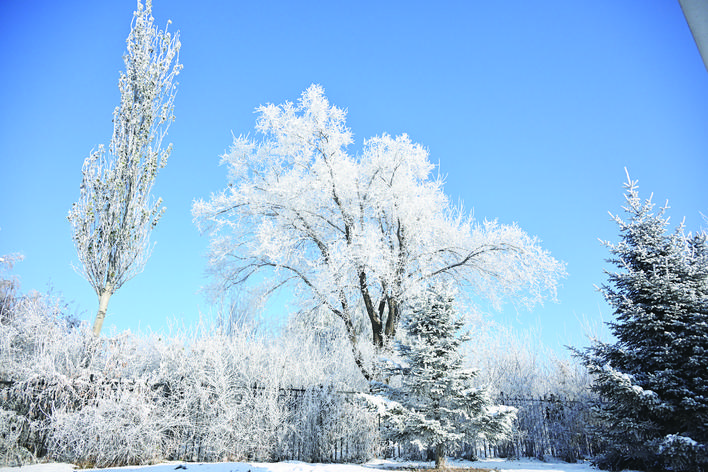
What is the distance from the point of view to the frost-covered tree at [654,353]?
7.62 meters

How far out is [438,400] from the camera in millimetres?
8180

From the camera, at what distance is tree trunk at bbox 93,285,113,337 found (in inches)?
400

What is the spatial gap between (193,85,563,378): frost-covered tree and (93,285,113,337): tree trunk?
4.56 metres

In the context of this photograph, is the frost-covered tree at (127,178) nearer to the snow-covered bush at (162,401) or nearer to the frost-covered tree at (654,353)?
the snow-covered bush at (162,401)

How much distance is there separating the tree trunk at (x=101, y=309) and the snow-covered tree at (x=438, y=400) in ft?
21.9

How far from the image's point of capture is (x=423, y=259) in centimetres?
1478

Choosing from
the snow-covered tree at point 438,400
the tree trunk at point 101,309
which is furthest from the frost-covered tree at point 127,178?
the snow-covered tree at point 438,400

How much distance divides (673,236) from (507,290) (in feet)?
21.9

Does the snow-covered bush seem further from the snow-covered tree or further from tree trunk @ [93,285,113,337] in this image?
the snow-covered tree

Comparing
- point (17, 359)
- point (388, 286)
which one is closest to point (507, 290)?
point (388, 286)

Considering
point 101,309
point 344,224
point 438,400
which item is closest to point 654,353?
point 438,400

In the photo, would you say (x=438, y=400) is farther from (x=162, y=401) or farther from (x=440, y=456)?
(x=162, y=401)

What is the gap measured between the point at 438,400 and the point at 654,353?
419cm

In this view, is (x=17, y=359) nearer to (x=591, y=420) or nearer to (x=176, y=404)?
(x=176, y=404)
